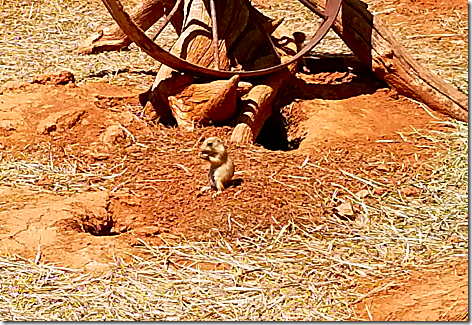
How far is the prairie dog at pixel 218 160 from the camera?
→ 5.36 metres

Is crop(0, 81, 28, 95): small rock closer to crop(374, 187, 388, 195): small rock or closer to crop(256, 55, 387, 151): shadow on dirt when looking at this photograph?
crop(256, 55, 387, 151): shadow on dirt

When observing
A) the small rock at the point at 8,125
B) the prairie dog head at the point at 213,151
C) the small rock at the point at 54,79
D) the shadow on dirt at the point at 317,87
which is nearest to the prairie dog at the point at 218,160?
the prairie dog head at the point at 213,151

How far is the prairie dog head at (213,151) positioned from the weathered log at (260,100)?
821 millimetres

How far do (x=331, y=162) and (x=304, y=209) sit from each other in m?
0.78

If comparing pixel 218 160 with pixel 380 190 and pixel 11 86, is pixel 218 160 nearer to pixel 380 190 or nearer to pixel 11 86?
pixel 380 190

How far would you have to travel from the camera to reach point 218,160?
Answer: 538cm

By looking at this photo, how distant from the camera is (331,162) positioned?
6.00m

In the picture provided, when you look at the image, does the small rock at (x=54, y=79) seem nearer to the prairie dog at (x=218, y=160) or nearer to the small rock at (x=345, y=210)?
the prairie dog at (x=218, y=160)

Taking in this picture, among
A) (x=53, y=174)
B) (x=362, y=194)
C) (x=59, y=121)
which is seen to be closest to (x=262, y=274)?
(x=362, y=194)

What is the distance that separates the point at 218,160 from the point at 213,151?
0.07 meters

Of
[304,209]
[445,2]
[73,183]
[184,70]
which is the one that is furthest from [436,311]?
[445,2]

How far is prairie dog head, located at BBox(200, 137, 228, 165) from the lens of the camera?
17.5 feet

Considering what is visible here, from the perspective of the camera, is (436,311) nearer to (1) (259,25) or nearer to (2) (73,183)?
(2) (73,183)

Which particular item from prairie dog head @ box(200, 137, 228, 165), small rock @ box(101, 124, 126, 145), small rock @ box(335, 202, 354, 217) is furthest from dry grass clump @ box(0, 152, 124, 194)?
small rock @ box(335, 202, 354, 217)
